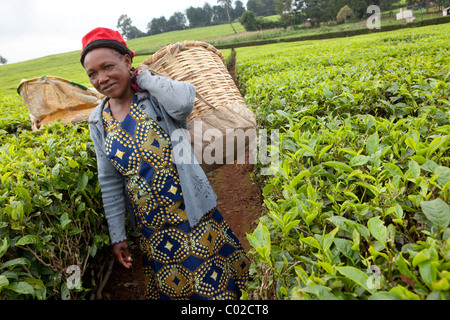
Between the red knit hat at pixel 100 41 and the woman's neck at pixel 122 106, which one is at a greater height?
the red knit hat at pixel 100 41

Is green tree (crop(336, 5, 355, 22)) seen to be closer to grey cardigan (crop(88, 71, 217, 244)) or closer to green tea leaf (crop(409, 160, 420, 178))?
grey cardigan (crop(88, 71, 217, 244))

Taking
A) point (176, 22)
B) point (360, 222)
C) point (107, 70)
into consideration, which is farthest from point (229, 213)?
point (176, 22)

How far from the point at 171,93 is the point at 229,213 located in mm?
2519

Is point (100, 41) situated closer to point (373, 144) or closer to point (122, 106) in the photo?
point (122, 106)

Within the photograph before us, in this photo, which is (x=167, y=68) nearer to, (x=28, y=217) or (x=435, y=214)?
(x=28, y=217)

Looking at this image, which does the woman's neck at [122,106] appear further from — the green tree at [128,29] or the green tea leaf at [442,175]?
the green tree at [128,29]

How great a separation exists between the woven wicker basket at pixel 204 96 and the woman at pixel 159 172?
0.38 feet

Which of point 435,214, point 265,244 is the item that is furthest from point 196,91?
point 435,214

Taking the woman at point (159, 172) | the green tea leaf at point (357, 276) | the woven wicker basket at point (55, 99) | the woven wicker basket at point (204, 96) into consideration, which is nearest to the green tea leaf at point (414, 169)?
the green tea leaf at point (357, 276)

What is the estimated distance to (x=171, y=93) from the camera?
5.18 feet

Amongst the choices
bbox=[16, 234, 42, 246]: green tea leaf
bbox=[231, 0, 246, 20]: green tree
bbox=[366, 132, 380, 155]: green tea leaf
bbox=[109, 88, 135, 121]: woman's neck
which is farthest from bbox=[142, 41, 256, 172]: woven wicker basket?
bbox=[231, 0, 246, 20]: green tree

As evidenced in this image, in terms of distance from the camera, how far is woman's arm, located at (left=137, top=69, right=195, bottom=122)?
62.5 inches

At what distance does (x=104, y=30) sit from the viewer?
5.19ft

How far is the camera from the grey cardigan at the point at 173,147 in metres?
1.60
